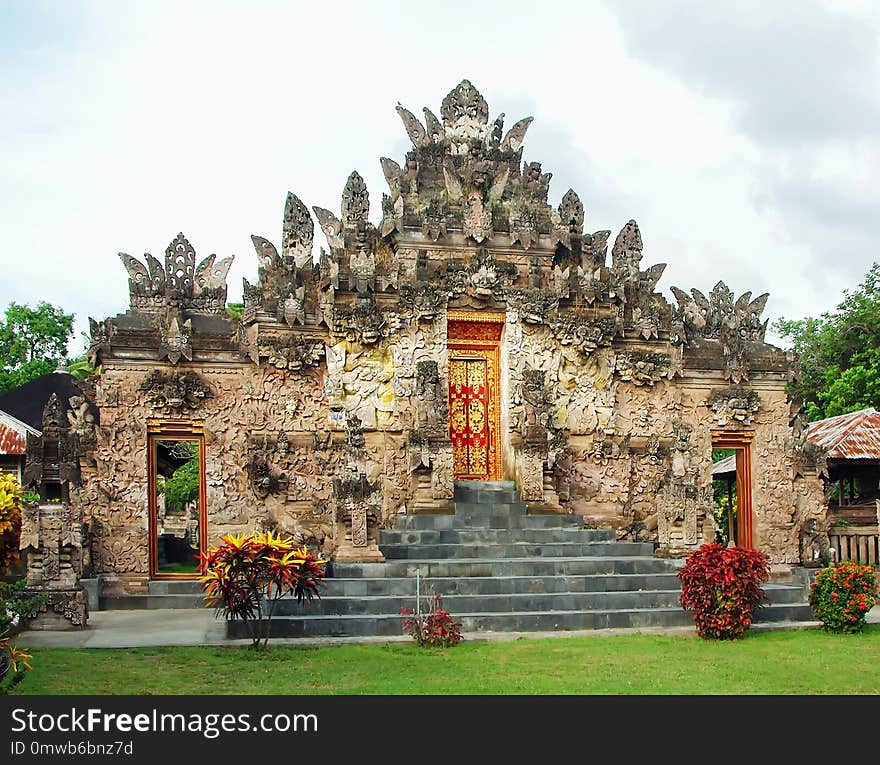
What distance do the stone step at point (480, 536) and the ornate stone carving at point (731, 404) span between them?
4105 millimetres

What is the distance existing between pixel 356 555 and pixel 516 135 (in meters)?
8.65

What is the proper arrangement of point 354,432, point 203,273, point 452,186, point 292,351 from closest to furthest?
point 354,432, point 292,351, point 203,273, point 452,186

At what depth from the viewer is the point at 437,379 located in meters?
16.6

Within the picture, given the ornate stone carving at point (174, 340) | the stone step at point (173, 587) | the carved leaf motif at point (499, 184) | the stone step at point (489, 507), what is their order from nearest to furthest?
the stone step at point (173, 587), the stone step at point (489, 507), the ornate stone carving at point (174, 340), the carved leaf motif at point (499, 184)

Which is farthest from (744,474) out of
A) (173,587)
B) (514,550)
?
(173,587)

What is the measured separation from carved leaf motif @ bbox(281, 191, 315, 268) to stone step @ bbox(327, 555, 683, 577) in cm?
563

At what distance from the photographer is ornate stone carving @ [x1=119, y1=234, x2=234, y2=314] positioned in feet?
→ 55.3

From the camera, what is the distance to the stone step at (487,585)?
45.4ft

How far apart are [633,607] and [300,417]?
6309 millimetres

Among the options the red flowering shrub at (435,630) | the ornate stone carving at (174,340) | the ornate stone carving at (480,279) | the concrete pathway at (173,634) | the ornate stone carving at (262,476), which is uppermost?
→ the ornate stone carving at (480,279)

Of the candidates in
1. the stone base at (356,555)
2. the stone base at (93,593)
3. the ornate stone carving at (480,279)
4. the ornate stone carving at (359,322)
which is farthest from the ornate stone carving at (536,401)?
the stone base at (93,593)

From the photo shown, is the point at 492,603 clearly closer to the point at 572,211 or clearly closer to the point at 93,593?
the point at 93,593

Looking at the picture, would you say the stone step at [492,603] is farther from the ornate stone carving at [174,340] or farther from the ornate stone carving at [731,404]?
the ornate stone carving at [731,404]
